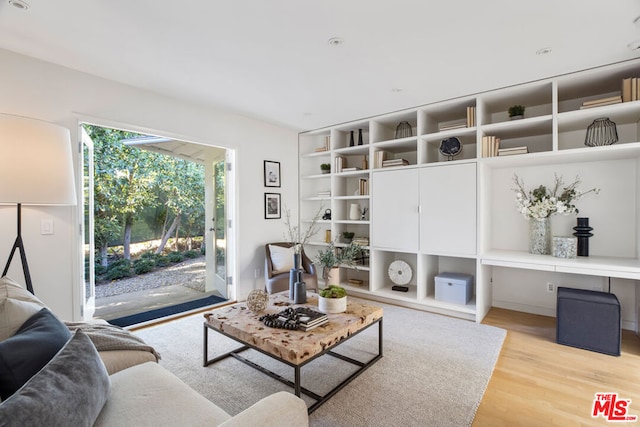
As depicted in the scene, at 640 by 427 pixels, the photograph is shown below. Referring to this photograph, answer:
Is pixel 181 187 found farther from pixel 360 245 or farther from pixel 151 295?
pixel 360 245

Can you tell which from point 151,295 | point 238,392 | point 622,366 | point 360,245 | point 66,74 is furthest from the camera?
point 151,295

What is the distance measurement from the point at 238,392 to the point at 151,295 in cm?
340

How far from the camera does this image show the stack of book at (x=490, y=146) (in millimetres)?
3299

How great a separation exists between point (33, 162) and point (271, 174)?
288 centimetres

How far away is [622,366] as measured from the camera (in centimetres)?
241

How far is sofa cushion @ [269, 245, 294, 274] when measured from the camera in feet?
13.5

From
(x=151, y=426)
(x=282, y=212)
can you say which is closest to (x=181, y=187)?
(x=282, y=212)

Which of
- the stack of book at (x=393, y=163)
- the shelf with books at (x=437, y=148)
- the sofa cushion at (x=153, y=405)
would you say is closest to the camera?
the sofa cushion at (x=153, y=405)

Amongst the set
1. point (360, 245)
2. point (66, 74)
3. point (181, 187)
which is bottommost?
point (360, 245)

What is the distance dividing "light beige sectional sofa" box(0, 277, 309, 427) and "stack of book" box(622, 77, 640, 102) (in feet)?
11.8

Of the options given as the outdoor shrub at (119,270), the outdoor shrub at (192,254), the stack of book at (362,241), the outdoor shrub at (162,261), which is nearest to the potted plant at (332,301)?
the stack of book at (362,241)

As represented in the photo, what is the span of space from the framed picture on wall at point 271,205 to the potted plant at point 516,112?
3.21m
